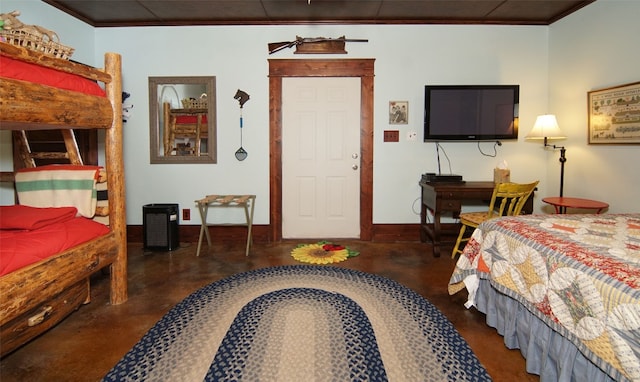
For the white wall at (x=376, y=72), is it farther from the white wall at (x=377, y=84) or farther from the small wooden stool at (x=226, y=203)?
the small wooden stool at (x=226, y=203)

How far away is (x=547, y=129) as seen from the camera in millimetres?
3279

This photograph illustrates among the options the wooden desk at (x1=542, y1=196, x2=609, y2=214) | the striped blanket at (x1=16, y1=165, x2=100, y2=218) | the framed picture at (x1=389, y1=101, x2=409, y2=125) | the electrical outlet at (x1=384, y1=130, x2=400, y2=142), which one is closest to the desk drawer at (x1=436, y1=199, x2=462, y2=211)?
the wooden desk at (x1=542, y1=196, x2=609, y2=214)

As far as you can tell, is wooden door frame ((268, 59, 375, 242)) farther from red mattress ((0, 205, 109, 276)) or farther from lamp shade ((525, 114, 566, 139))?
red mattress ((0, 205, 109, 276))

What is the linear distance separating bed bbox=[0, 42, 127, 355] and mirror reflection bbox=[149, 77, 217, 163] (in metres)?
1.49

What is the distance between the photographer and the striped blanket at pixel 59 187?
2332 mm

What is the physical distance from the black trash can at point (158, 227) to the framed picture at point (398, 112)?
8.51 feet

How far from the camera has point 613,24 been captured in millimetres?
2943

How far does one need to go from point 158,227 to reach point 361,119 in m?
2.48

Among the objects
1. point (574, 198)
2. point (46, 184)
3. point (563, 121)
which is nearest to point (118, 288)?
point (46, 184)

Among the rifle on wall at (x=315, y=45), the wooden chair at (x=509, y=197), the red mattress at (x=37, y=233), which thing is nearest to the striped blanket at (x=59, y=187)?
the red mattress at (x=37, y=233)

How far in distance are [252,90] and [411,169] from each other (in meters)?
1.99

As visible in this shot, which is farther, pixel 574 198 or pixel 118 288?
pixel 574 198

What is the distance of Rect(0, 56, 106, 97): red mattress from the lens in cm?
158

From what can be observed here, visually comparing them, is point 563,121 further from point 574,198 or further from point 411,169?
point 411,169
